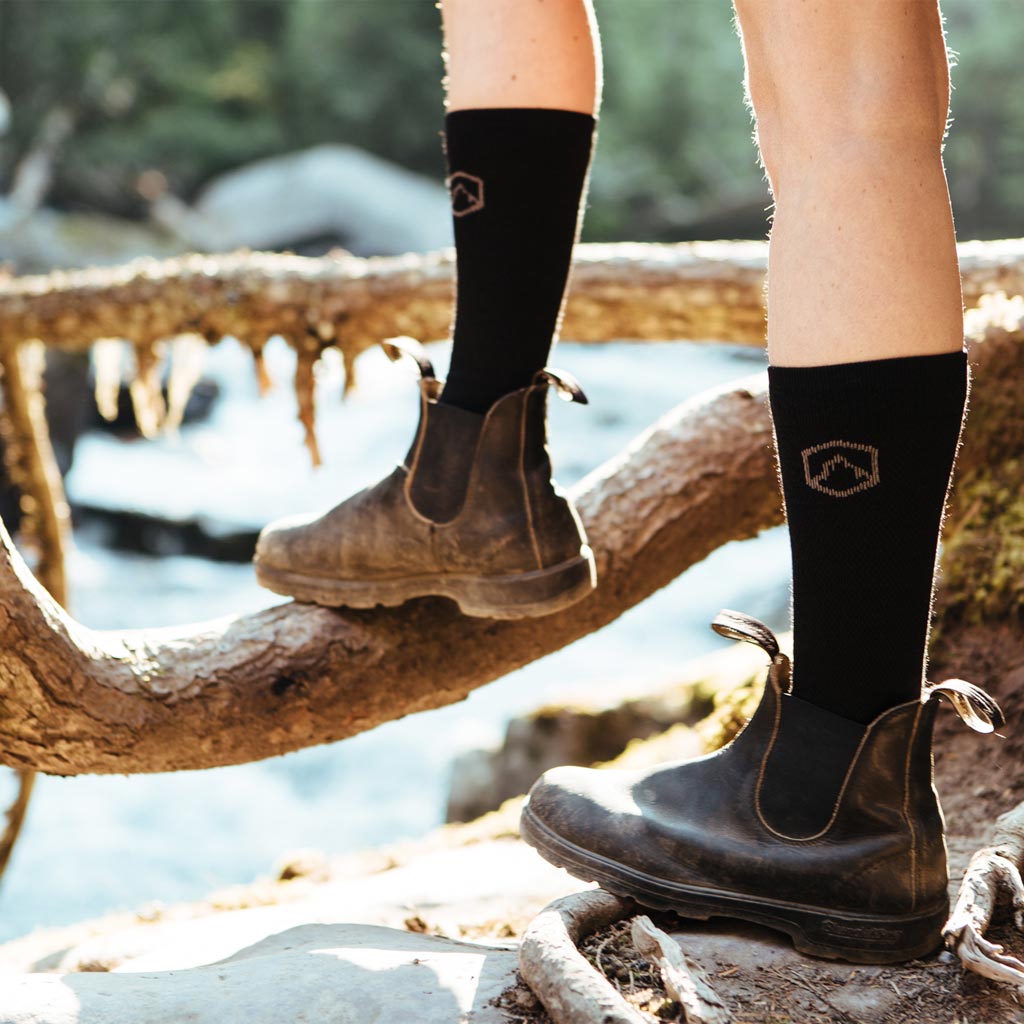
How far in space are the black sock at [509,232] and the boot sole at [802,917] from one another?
66cm

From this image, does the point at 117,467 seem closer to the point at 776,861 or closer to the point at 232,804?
the point at 232,804

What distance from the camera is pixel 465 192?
4.99 ft

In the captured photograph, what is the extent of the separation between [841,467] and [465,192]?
0.66m

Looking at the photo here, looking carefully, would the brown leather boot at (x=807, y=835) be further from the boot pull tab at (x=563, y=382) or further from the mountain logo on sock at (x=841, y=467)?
the boot pull tab at (x=563, y=382)

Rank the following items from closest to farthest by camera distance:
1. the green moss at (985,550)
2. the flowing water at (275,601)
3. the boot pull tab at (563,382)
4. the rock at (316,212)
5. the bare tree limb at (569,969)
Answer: the bare tree limb at (569,969)
the boot pull tab at (563,382)
the green moss at (985,550)
the flowing water at (275,601)
the rock at (316,212)

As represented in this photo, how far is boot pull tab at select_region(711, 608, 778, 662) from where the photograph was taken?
4.33ft

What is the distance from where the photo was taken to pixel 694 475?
6.94ft

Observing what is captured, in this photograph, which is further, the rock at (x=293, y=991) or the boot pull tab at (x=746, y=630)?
the boot pull tab at (x=746, y=630)

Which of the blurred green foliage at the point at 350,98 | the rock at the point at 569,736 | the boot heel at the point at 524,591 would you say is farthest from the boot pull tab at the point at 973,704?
the blurred green foliage at the point at 350,98

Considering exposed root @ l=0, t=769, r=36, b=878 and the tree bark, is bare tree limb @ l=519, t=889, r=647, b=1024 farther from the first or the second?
exposed root @ l=0, t=769, r=36, b=878

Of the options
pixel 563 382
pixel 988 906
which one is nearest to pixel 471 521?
pixel 563 382

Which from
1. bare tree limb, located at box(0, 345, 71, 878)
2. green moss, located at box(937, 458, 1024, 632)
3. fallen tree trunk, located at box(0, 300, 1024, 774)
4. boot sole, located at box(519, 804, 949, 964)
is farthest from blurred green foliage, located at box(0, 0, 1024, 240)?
boot sole, located at box(519, 804, 949, 964)

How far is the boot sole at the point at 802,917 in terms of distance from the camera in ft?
4.16

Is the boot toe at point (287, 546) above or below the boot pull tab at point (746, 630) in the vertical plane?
above
